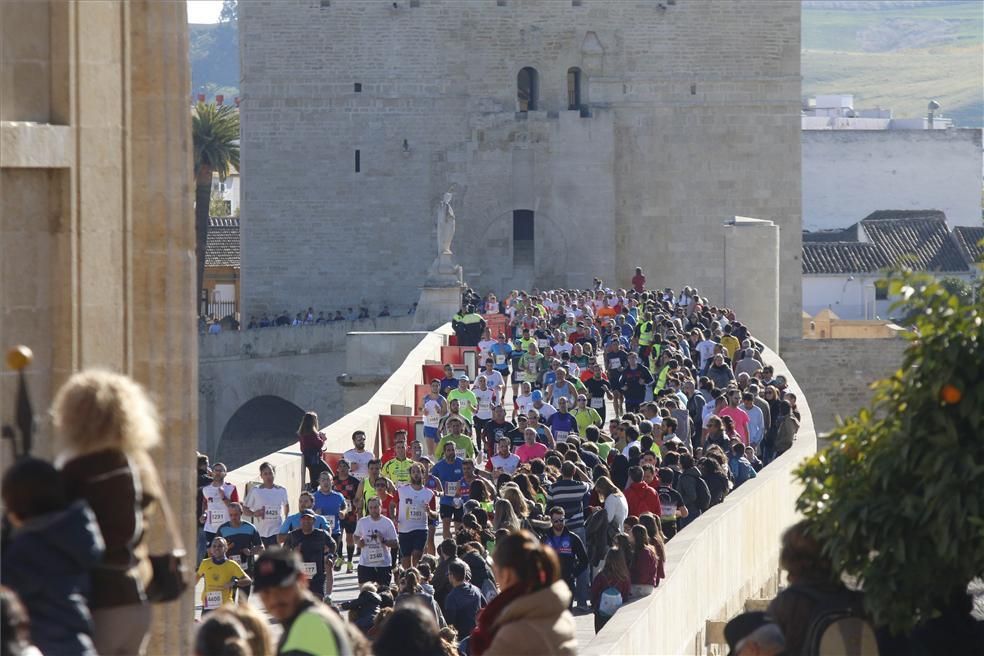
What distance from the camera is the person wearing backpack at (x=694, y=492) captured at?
13.6 metres

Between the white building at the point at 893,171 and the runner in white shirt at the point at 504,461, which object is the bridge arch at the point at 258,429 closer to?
the runner in white shirt at the point at 504,461

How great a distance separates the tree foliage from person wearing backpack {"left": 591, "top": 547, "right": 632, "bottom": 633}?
4384mm

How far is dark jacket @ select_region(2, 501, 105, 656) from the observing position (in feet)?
15.0

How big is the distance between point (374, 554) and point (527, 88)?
117ft

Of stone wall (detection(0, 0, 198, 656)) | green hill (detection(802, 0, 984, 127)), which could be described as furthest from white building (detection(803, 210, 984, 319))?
green hill (detection(802, 0, 984, 127))

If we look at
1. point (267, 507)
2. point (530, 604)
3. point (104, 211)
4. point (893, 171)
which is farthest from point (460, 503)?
point (893, 171)

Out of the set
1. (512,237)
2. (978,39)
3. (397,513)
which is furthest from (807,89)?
(397,513)

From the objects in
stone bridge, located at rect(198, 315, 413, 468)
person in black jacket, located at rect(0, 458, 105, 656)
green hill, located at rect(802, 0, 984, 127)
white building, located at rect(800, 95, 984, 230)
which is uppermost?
green hill, located at rect(802, 0, 984, 127)

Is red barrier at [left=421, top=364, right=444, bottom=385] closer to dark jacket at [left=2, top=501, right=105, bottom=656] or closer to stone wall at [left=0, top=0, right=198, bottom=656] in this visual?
stone wall at [left=0, top=0, right=198, bottom=656]

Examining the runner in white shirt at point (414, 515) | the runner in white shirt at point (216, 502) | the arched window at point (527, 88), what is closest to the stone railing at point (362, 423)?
the runner in white shirt at point (216, 502)

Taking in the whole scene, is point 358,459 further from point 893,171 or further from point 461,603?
point 893,171

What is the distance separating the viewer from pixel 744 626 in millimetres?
6473

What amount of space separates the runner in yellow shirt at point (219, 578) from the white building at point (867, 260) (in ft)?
162

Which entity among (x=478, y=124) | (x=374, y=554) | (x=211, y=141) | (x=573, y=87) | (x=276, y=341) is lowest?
(x=276, y=341)
